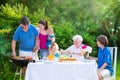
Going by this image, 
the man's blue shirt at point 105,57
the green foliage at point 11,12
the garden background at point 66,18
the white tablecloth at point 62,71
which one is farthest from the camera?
the green foliage at point 11,12

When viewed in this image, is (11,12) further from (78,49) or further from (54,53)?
(54,53)

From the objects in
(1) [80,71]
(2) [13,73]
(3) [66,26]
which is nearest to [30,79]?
(1) [80,71]

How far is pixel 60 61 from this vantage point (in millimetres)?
6410

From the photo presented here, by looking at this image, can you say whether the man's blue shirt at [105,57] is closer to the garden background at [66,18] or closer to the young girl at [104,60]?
the young girl at [104,60]

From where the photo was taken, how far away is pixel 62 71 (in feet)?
20.2

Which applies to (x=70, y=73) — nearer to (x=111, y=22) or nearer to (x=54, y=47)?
(x=54, y=47)

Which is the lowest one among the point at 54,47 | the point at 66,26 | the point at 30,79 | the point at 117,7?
the point at 30,79

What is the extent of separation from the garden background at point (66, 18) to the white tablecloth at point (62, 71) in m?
2.72

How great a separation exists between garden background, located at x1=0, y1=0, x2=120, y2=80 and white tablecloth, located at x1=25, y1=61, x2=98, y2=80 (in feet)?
8.93

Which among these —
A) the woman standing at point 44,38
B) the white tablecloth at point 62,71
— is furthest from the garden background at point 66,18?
the white tablecloth at point 62,71

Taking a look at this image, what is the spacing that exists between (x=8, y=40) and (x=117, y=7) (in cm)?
596

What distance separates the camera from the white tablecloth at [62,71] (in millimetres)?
6141

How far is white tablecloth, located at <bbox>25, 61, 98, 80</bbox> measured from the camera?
6141 millimetres

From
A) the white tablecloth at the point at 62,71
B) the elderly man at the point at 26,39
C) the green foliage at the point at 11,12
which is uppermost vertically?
the green foliage at the point at 11,12
